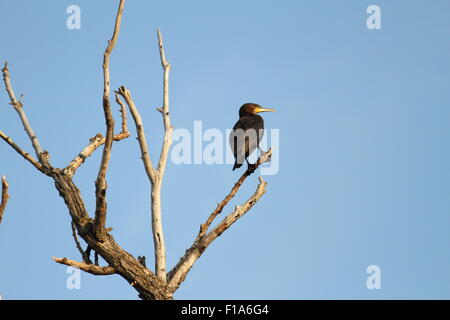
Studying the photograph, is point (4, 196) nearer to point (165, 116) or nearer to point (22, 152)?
point (22, 152)

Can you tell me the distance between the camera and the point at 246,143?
11750 millimetres

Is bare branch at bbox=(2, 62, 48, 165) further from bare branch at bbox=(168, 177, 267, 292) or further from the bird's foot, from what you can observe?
the bird's foot

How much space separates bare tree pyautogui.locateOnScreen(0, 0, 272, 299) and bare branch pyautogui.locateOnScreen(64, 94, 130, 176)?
2cm

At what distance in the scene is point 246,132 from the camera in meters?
12.2

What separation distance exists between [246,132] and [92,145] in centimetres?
301

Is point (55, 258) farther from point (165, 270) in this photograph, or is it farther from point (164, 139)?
point (164, 139)

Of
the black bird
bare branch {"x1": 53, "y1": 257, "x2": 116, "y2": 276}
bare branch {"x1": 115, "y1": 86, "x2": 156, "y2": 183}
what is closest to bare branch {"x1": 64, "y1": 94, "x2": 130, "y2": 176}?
bare branch {"x1": 115, "y1": 86, "x2": 156, "y2": 183}

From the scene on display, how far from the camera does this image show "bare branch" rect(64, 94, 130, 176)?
10.0 m

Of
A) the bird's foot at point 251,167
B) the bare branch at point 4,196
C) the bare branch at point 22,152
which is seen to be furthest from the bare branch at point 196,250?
the bare branch at point 22,152

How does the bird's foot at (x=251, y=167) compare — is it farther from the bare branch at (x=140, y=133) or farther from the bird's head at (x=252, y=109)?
the bird's head at (x=252, y=109)

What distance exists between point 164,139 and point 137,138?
1.52ft
